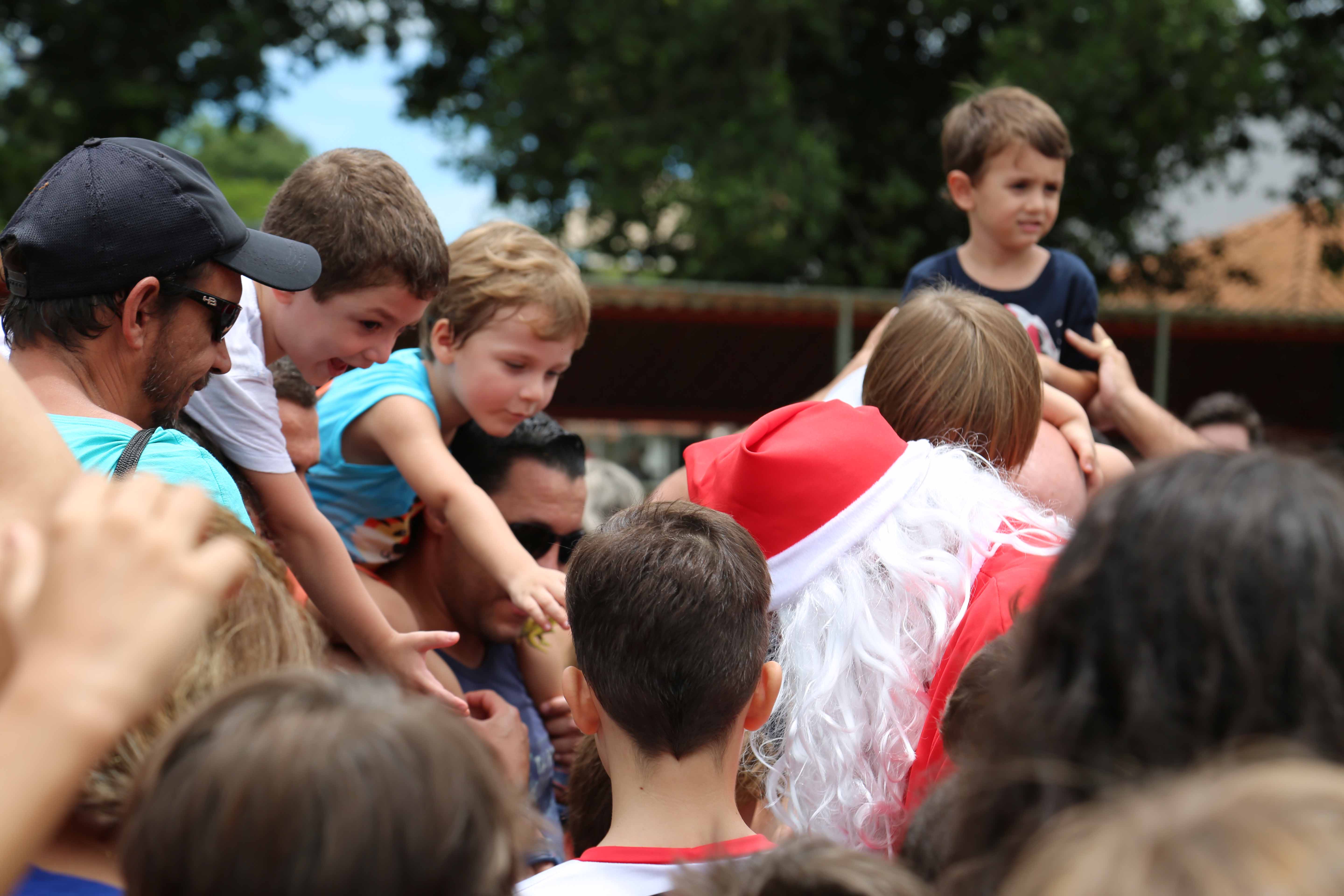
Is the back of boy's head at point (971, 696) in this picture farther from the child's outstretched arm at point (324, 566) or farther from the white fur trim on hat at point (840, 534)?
the child's outstretched arm at point (324, 566)

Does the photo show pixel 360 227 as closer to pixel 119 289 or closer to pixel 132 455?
pixel 119 289

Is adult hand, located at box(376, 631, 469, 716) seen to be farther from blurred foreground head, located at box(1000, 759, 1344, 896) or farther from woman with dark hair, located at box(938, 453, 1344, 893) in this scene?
blurred foreground head, located at box(1000, 759, 1344, 896)

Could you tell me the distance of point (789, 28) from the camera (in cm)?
988

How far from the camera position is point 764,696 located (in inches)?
66.4

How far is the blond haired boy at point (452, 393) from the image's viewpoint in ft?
8.61

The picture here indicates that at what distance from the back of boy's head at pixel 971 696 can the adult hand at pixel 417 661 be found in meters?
0.89

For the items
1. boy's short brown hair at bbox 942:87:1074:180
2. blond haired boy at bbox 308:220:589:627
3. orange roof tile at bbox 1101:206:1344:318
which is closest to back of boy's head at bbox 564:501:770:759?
blond haired boy at bbox 308:220:589:627

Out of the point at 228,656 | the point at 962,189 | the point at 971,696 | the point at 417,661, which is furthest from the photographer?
the point at 962,189

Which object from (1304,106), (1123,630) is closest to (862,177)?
(1304,106)

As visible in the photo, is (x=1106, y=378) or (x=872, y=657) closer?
(x=872, y=657)

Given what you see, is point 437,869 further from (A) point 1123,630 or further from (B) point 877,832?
(B) point 877,832

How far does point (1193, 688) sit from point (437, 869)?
0.59 metres

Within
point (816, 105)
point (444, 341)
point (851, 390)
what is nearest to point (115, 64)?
point (816, 105)

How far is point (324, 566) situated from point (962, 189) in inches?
94.2
